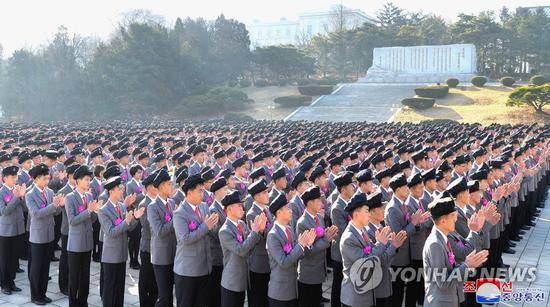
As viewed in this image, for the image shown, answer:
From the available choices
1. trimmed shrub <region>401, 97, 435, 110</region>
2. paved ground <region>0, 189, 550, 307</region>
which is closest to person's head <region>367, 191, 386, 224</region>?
paved ground <region>0, 189, 550, 307</region>

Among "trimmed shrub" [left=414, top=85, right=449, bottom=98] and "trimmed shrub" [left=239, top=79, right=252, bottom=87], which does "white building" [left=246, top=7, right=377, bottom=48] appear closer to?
"trimmed shrub" [left=239, top=79, right=252, bottom=87]

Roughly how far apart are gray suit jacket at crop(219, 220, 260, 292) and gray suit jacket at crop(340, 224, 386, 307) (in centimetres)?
82

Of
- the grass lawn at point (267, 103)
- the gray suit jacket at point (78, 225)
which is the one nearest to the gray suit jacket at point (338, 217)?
the gray suit jacket at point (78, 225)

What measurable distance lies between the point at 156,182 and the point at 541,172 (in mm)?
9901

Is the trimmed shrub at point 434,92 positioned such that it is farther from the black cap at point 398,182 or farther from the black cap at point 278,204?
the black cap at point 278,204

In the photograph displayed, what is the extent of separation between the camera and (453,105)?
33750 millimetres

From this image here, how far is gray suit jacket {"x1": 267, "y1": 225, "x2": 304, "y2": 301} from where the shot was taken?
4.48 meters

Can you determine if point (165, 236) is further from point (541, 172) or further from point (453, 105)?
point (453, 105)

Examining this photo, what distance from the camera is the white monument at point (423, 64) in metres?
43.7

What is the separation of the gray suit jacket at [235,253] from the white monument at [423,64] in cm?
4145

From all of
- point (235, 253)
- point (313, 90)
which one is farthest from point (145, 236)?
point (313, 90)

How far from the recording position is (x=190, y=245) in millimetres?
5043

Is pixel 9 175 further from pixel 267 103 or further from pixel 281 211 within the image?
pixel 267 103

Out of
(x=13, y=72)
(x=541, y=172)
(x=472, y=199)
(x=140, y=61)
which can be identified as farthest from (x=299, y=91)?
(x=472, y=199)
